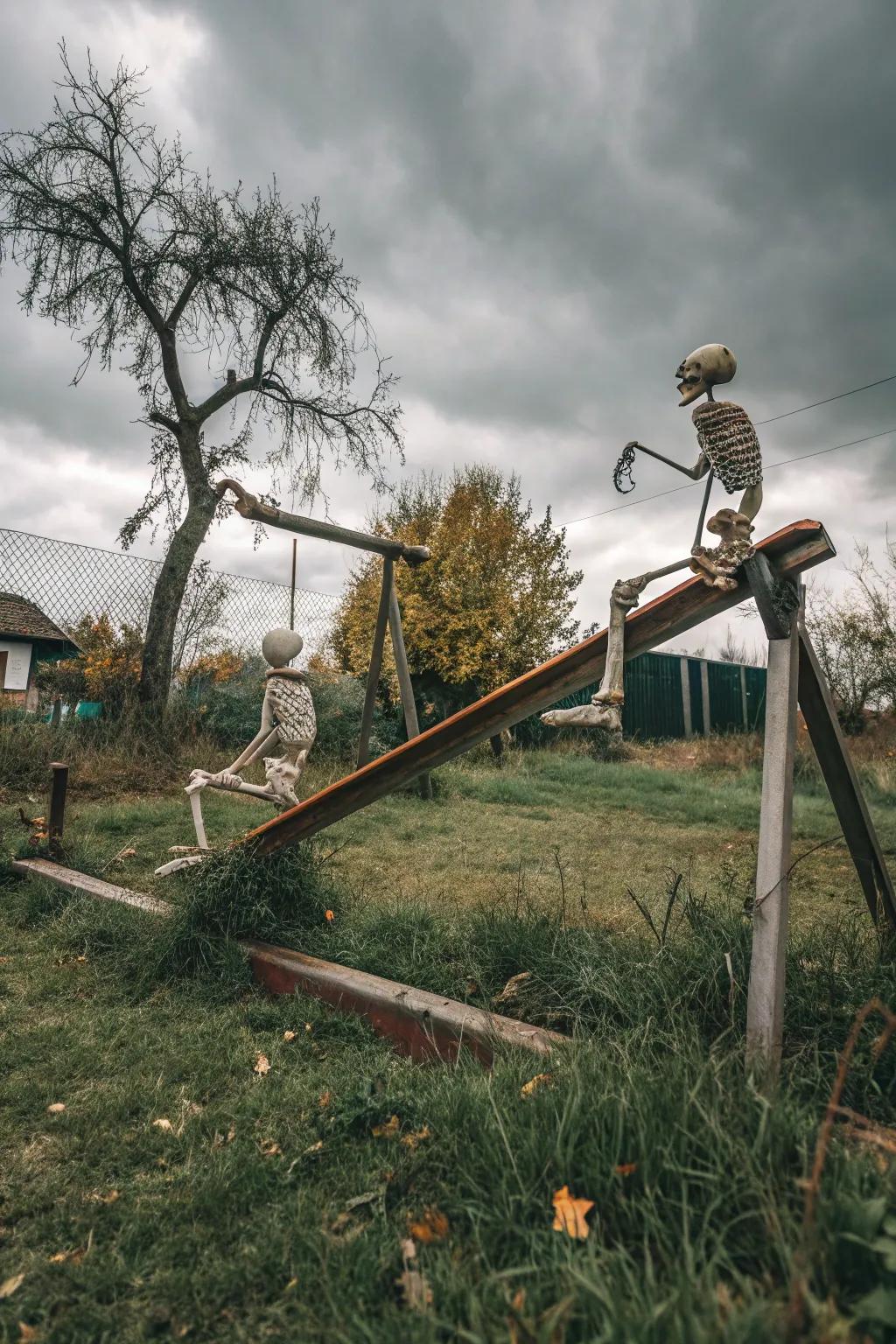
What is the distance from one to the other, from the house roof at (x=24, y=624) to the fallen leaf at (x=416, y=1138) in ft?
62.2

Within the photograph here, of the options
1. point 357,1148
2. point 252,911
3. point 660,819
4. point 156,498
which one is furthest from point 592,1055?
point 156,498

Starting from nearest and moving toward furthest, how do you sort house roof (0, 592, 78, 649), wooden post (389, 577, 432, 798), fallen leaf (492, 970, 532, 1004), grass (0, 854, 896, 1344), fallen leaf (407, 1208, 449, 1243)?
grass (0, 854, 896, 1344)
fallen leaf (407, 1208, 449, 1243)
fallen leaf (492, 970, 532, 1004)
wooden post (389, 577, 432, 798)
house roof (0, 592, 78, 649)

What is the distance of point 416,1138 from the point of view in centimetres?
184

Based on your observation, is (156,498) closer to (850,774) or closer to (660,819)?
(660,819)

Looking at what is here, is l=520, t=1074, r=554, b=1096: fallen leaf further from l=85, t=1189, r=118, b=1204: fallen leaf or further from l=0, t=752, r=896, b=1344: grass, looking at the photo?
l=85, t=1189, r=118, b=1204: fallen leaf

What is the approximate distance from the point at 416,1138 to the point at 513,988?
84 centimetres

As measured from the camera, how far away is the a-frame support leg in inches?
96.9

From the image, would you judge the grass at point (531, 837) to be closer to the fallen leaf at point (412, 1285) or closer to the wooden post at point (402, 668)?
the wooden post at point (402, 668)

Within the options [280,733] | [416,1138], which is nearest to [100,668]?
[280,733]

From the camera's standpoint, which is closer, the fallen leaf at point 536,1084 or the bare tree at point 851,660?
the fallen leaf at point 536,1084

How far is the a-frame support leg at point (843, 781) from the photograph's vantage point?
2.46m

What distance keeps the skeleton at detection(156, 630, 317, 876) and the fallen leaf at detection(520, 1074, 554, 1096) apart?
6.63 feet

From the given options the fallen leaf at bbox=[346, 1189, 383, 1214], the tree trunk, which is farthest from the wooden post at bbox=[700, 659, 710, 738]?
the fallen leaf at bbox=[346, 1189, 383, 1214]

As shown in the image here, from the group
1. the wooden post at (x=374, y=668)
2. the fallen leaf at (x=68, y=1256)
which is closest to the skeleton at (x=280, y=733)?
the wooden post at (x=374, y=668)
